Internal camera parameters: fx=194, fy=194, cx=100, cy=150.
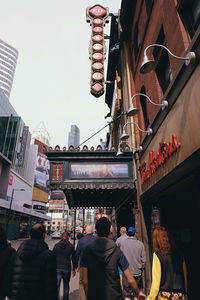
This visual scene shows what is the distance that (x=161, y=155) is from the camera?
560 cm

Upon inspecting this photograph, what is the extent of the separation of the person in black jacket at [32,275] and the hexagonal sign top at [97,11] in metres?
16.3

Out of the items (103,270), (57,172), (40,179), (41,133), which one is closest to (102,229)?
(103,270)

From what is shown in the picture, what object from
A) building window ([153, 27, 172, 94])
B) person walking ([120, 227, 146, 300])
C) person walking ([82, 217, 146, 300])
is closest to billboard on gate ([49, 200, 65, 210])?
person walking ([120, 227, 146, 300])

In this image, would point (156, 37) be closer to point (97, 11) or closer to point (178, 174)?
point (178, 174)

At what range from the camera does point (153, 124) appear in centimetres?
657

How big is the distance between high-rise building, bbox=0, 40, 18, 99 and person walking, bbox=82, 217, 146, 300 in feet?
469

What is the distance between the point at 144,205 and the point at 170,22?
6.58 meters

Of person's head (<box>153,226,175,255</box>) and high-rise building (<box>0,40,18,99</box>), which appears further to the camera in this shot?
high-rise building (<box>0,40,18,99</box>)

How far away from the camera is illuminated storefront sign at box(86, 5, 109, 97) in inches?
503

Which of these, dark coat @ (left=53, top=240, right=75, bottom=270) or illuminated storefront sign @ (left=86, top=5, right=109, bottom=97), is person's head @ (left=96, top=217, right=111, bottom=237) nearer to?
dark coat @ (left=53, top=240, right=75, bottom=270)

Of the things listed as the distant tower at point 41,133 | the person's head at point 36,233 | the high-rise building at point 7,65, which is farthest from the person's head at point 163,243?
the distant tower at point 41,133

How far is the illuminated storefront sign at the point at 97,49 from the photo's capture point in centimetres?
1277

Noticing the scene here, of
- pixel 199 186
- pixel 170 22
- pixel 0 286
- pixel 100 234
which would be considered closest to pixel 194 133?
pixel 199 186

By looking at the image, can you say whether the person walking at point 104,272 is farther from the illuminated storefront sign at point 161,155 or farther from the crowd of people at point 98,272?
the illuminated storefront sign at point 161,155
